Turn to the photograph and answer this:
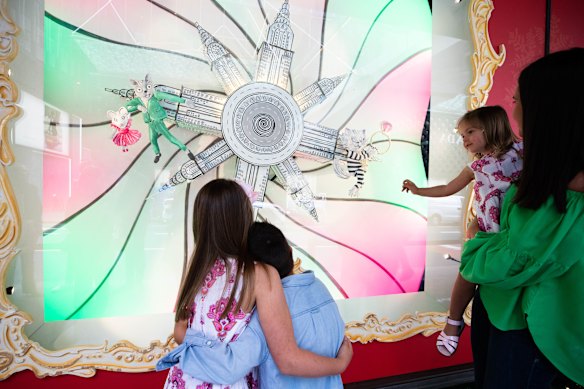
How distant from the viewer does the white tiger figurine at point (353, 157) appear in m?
2.10

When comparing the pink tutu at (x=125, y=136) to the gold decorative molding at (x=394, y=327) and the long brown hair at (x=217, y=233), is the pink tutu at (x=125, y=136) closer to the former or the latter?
the long brown hair at (x=217, y=233)

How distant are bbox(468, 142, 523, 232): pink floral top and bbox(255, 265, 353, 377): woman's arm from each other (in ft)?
3.34

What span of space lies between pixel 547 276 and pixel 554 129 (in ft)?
1.20

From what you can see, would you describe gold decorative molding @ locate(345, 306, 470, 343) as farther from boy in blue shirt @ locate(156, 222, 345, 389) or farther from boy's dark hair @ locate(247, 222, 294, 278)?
boy's dark hair @ locate(247, 222, 294, 278)

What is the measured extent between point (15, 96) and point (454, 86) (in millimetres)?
2357

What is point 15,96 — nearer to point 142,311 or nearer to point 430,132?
point 142,311

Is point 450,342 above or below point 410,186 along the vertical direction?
below

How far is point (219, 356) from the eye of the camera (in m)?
1.01

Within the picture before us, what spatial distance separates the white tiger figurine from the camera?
82.8 inches

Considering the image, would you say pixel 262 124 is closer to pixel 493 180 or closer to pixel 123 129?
pixel 123 129

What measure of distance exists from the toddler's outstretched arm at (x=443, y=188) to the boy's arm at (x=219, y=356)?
1.42 metres

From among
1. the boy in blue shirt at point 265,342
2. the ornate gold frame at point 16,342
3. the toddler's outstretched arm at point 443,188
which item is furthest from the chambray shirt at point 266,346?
the toddler's outstretched arm at point 443,188

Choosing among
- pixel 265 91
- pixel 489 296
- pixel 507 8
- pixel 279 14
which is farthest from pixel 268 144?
pixel 507 8

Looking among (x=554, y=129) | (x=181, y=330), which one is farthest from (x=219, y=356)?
(x=554, y=129)
